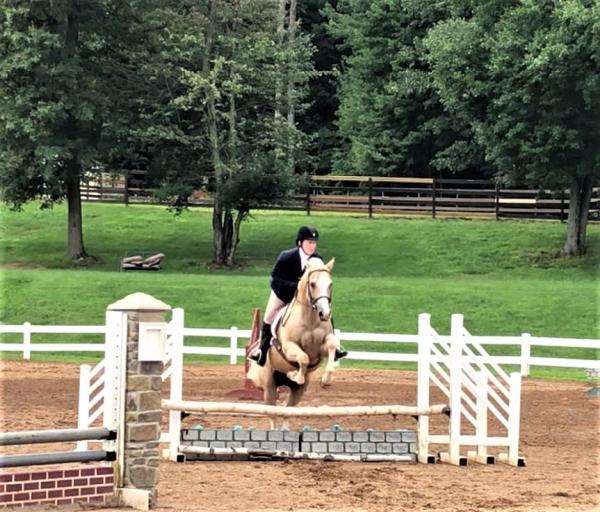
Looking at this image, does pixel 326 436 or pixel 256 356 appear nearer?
pixel 326 436

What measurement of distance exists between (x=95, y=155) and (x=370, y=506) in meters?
29.5

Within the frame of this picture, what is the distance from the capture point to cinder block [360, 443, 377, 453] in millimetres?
11891

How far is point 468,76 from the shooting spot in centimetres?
3688

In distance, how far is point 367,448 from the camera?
39.1ft

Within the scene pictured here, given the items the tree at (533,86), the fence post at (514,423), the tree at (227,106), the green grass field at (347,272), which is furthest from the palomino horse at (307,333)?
the tree at (227,106)

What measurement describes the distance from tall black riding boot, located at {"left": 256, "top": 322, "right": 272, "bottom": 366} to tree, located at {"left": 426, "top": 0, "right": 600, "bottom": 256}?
22047 millimetres

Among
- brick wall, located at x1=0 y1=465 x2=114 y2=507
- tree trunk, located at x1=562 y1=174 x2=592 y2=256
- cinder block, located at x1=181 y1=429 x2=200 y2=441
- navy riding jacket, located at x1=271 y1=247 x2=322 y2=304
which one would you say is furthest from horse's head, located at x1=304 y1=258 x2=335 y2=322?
tree trunk, located at x1=562 y1=174 x2=592 y2=256

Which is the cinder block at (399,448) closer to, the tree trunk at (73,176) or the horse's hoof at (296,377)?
the horse's hoof at (296,377)

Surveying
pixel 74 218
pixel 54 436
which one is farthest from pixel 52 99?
pixel 54 436

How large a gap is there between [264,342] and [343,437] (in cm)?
162

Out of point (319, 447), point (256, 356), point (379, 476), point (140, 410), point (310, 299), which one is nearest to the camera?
point (140, 410)

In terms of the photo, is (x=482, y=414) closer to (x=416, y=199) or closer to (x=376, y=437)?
(x=376, y=437)

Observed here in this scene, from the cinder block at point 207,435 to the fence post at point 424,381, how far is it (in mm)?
2402

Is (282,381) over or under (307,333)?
under
